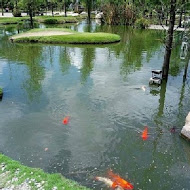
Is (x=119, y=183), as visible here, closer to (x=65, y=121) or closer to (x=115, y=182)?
(x=115, y=182)

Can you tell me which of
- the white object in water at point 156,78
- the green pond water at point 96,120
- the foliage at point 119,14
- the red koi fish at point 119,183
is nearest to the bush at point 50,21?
the foliage at point 119,14

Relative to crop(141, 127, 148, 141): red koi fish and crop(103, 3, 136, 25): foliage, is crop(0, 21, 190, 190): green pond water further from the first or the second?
crop(103, 3, 136, 25): foliage

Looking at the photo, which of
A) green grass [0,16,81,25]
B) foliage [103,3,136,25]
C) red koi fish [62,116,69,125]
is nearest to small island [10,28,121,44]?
red koi fish [62,116,69,125]

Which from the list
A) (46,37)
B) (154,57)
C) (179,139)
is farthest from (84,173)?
(46,37)

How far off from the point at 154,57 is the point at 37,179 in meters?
22.3

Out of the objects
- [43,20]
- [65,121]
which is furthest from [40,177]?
[43,20]

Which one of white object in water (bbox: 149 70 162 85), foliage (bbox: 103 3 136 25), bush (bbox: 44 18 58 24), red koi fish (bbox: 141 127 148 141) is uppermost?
foliage (bbox: 103 3 136 25)

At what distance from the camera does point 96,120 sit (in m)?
13.4

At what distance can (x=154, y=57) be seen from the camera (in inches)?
1094

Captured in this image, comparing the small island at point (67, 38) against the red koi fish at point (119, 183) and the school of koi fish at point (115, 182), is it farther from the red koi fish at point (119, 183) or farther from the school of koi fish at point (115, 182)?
the red koi fish at point (119, 183)

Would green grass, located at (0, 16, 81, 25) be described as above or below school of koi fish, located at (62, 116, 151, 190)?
above

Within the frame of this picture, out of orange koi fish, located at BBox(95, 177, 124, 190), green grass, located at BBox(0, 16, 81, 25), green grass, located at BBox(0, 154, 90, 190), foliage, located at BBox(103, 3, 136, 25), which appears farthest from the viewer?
green grass, located at BBox(0, 16, 81, 25)

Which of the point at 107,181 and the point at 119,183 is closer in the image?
the point at 119,183

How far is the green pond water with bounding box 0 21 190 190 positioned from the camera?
9.83 meters
